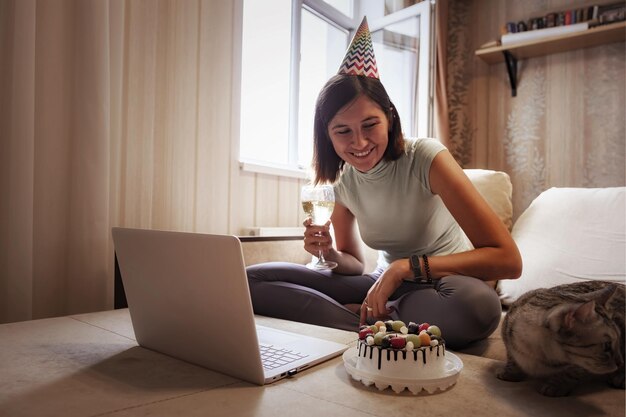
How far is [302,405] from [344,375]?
0.50 ft

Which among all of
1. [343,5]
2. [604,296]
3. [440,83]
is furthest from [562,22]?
[604,296]

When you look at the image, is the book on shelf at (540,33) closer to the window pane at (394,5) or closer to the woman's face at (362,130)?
the window pane at (394,5)

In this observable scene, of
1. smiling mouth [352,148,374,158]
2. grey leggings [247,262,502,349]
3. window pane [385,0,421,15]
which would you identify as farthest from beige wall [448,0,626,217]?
smiling mouth [352,148,374,158]

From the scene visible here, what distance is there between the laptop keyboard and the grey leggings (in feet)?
1.18

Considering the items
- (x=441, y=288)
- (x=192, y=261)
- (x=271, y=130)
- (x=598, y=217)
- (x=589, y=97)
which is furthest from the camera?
(x=589, y=97)

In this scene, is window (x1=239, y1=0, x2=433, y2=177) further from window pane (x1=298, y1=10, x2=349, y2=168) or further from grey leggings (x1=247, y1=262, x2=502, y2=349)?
grey leggings (x1=247, y1=262, x2=502, y2=349)

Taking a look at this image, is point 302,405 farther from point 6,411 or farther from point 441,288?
point 441,288

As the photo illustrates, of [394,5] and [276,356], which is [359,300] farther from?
[394,5]

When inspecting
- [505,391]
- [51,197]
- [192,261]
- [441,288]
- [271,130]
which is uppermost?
[271,130]

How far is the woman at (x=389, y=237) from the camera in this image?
3.60 feet

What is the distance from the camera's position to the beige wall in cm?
270

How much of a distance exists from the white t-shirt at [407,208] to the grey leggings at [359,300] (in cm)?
18

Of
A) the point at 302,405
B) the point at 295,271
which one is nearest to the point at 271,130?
the point at 295,271

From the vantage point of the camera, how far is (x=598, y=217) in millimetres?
1671
